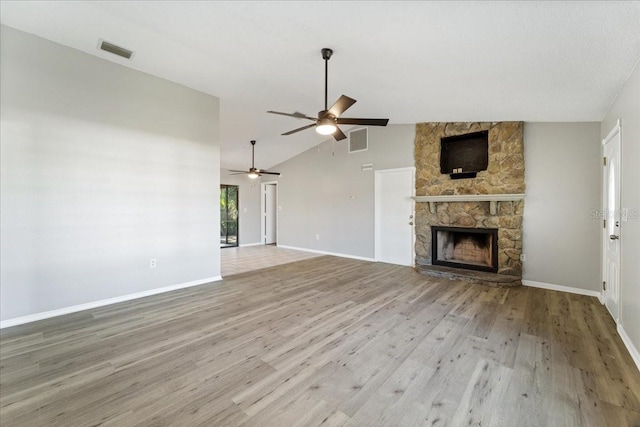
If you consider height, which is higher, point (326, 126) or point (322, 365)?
point (326, 126)

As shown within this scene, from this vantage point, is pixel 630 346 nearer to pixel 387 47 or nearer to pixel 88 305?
pixel 387 47

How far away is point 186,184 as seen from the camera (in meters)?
4.25

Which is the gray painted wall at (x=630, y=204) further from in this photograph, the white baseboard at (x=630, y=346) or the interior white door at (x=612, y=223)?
the interior white door at (x=612, y=223)

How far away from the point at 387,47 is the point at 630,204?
2595 millimetres

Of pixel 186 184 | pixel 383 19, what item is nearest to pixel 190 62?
pixel 186 184

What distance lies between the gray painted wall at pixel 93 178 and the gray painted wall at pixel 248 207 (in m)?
4.34

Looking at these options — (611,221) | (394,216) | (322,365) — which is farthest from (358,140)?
(322,365)

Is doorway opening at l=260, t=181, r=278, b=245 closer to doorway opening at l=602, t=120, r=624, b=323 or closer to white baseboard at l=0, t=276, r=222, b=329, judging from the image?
white baseboard at l=0, t=276, r=222, b=329

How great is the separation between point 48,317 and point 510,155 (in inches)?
263

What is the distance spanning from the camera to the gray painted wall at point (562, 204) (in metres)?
3.90

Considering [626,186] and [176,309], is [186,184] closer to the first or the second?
[176,309]

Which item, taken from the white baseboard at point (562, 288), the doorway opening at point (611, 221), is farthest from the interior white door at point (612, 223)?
the white baseboard at point (562, 288)

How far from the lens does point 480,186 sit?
4.78 meters

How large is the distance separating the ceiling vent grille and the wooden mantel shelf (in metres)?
1.83
